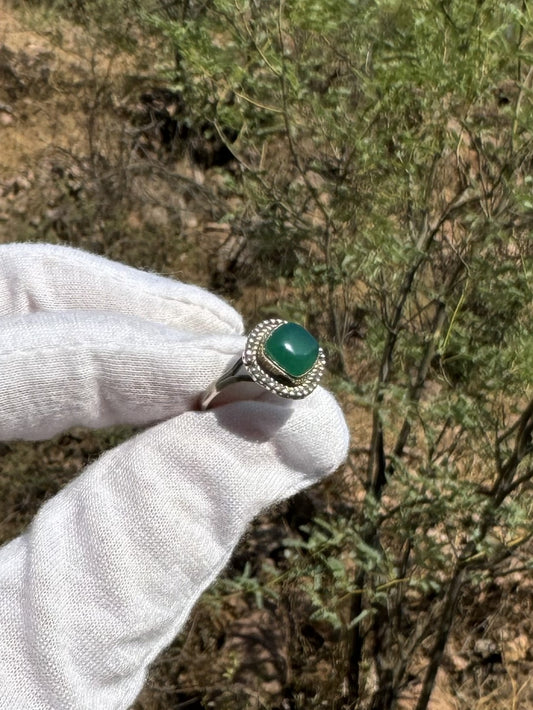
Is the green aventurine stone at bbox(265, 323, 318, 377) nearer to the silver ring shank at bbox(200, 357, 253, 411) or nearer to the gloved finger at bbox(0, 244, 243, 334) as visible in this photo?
the silver ring shank at bbox(200, 357, 253, 411)

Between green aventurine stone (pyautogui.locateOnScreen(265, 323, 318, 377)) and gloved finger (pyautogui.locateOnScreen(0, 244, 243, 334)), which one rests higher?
green aventurine stone (pyautogui.locateOnScreen(265, 323, 318, 377))

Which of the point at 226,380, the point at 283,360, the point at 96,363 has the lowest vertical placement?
the point at 96,363

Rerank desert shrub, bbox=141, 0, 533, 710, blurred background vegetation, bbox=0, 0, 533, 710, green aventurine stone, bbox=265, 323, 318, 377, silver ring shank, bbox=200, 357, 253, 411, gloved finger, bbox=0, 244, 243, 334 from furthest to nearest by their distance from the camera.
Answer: blurred background vegetation, bbox=0, 0, 533, 710
desert shrub, bbox=141, 0, 533, 710
gloved finger, bbox=0, 244, 243, 334
silver ring shank, bbox=200, 357, 253, 411
green aventurine stone, bbox=265, 323, 318, 377

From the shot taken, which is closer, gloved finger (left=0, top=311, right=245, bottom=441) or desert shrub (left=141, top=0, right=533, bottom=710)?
gloved finger (left=0, top=311, right=245, bottom=441)

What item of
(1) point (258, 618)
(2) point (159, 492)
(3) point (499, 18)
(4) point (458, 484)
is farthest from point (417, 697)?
(3) point (499, 18)

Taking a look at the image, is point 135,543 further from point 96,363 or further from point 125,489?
point 96,363

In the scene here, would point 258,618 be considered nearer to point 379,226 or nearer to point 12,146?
point 379,226

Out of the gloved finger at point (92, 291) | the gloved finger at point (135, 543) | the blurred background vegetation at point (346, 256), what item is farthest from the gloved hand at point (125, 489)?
the blurred background vegetation at point (346, 256)

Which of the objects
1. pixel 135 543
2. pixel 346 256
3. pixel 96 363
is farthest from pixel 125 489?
pixel 346 256

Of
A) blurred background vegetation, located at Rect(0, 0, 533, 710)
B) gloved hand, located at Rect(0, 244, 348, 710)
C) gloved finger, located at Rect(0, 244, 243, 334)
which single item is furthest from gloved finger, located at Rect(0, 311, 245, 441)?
blurred background vegetation, located at Rect(0, 0, 533, 710)
